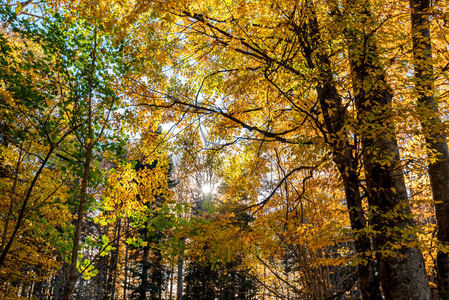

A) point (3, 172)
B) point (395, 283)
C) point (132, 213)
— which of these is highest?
point (3, 172)

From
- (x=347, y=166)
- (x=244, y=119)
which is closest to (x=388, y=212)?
(x=347, y=166)

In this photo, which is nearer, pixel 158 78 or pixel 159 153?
pixel 158 78

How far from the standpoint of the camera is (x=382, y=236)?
3.06 metres

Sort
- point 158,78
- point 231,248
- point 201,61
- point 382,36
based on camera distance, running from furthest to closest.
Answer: point 201,61 < point 158,78 < point 231,248 < point 382,36

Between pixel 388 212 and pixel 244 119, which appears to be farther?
pixel 244 119

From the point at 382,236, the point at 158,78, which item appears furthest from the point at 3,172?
the point at 382,236

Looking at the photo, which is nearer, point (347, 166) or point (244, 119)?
point (347, 166)

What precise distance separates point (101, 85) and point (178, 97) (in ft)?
4.88

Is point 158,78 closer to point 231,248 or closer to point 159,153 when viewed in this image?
point 159,153

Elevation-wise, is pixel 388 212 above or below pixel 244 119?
below

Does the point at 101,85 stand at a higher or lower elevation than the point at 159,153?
higher

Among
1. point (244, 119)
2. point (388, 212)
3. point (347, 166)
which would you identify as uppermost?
point (244, 119)

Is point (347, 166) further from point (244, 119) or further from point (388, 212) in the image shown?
point (244, 119)

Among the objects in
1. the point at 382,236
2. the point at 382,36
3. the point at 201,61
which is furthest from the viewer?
the point at 201,61
